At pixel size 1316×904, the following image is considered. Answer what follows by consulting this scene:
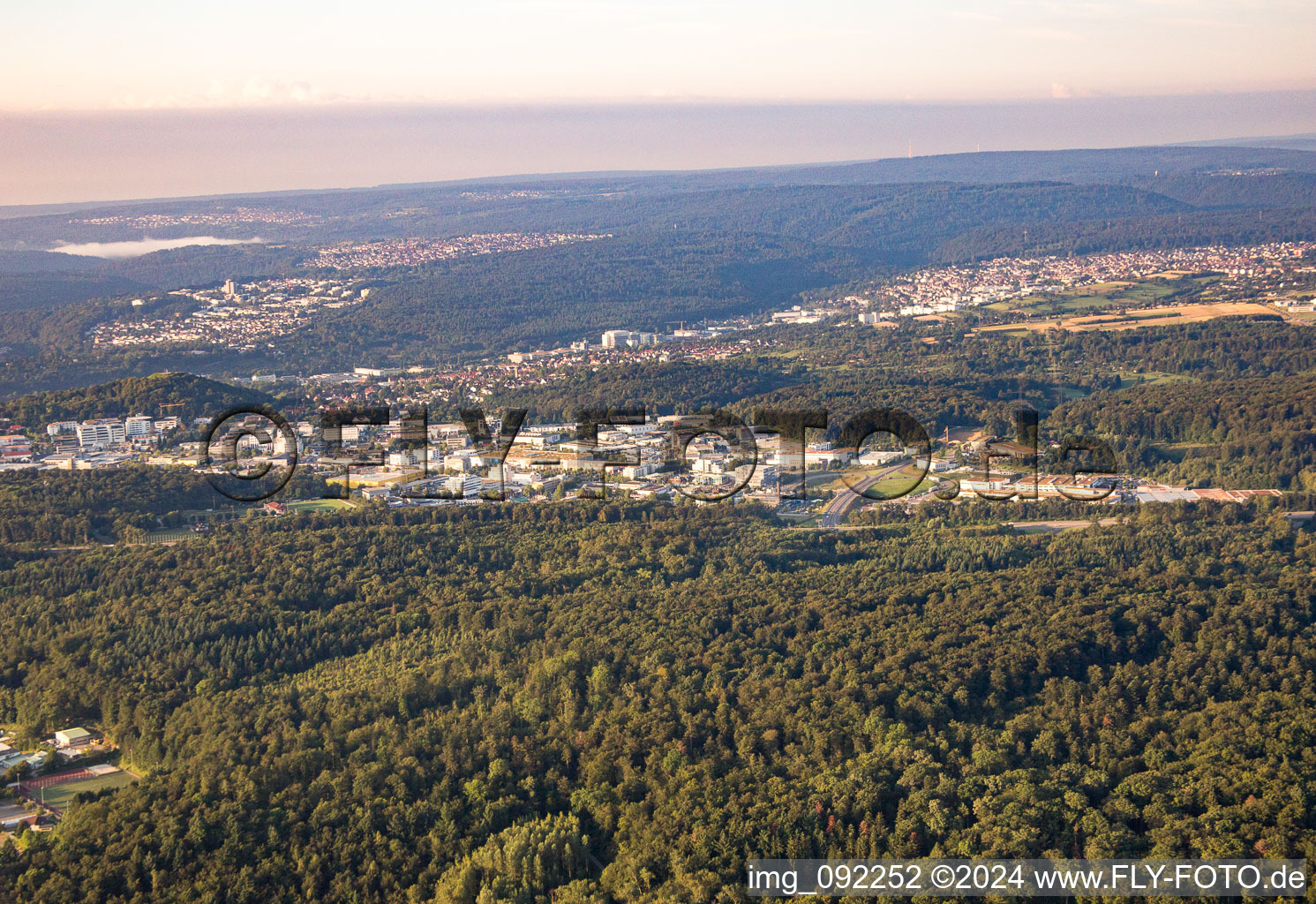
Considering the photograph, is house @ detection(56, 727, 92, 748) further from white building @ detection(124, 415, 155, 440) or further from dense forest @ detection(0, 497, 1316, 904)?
white building @ detection(124, 415, 155, 440)

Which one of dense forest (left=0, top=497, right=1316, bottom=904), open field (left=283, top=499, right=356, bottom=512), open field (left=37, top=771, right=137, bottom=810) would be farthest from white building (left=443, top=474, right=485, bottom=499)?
open field (left=37, top=771, right=137, bottom=810)

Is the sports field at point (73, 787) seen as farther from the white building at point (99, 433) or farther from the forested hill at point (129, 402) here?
the forested hill at point (129, 402)

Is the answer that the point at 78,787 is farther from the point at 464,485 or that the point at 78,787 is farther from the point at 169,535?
the point at 464,485

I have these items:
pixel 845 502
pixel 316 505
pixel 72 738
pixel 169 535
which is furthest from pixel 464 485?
pixel 72 738

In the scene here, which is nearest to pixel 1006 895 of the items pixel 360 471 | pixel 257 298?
pixel 360 471

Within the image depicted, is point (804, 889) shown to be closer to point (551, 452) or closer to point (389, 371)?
point (551, 452)

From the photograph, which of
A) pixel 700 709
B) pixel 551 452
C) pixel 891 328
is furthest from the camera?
pixel 891 328

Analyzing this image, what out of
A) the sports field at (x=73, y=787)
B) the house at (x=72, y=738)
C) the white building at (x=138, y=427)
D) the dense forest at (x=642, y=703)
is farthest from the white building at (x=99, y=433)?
the sports field at (x=73, y=787)
